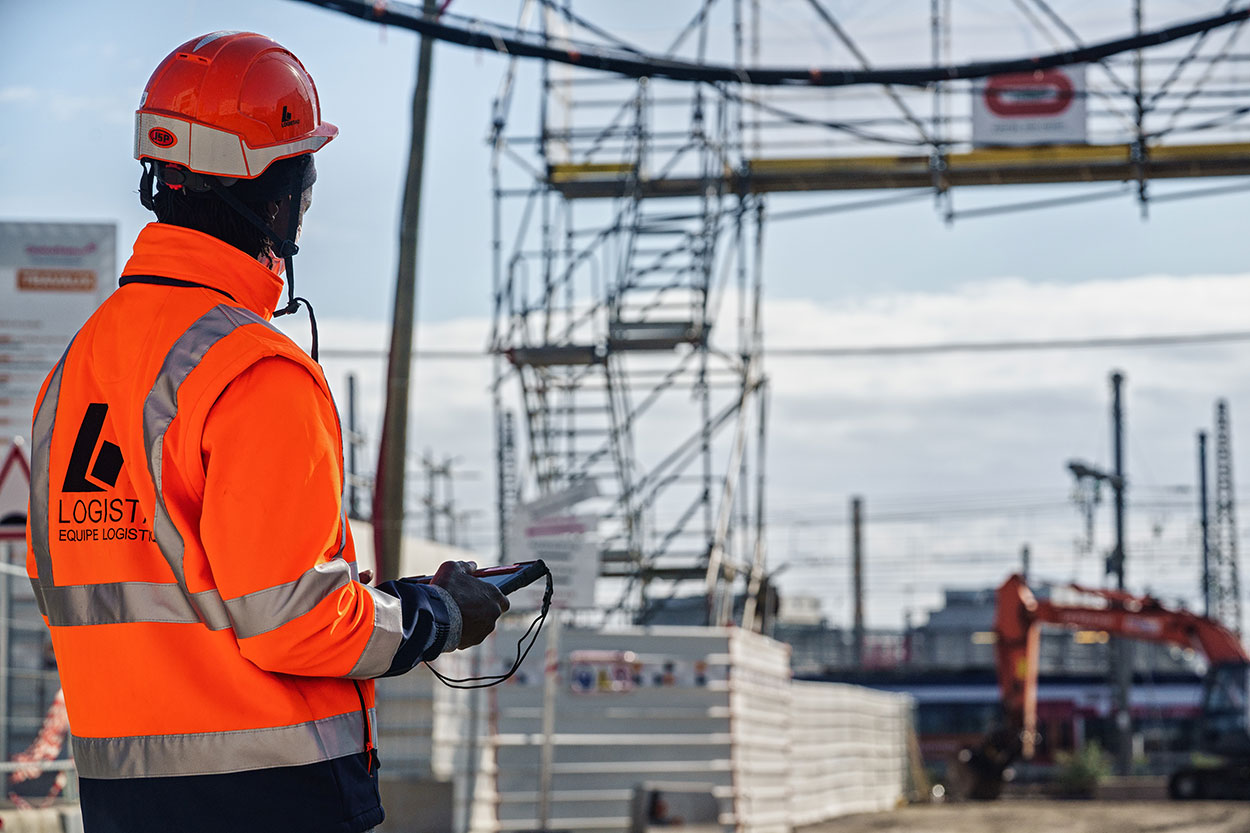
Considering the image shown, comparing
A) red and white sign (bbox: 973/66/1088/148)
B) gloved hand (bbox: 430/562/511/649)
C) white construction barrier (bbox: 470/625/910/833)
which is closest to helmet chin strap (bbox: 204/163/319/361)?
gloved hand (bbox: 430/562/511/649)

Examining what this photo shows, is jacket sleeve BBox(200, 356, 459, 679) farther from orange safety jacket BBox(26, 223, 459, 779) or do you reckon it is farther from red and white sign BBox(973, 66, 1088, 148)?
red and white sign BBox(973, 66, 1088, 148)

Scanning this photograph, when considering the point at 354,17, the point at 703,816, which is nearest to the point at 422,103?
the point at 354,17

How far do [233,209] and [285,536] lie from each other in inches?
26.0

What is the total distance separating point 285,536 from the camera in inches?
96.8

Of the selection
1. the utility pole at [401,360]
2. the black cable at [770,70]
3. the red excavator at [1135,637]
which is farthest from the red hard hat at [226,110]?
the red excavator at [1135,637]

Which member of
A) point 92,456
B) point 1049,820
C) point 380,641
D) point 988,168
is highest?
point 988,168

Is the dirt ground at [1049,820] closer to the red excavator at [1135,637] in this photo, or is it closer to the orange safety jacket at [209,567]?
the red excavator at [1135,637]

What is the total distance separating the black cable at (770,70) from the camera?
947cm

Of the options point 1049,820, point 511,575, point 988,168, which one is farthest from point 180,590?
point 1049,820

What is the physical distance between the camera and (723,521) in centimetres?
1727

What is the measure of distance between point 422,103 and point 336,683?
1032 centimetres

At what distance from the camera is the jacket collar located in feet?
8.91

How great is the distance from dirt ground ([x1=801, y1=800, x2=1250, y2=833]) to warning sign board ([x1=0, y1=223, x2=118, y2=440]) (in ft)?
30.5

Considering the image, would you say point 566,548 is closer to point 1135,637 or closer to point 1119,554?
point 1135,637
